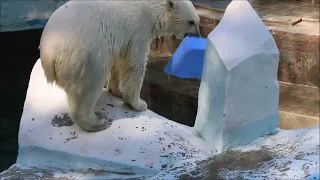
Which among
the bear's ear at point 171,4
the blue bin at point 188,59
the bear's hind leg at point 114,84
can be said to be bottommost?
the blue bin at point 188,59

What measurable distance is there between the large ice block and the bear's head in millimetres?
172

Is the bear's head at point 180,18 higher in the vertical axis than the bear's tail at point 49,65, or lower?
higher

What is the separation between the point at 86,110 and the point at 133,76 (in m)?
0.40

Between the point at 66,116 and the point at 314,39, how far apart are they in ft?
11.5

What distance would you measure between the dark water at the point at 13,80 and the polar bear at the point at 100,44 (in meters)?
3.09

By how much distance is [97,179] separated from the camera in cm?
280

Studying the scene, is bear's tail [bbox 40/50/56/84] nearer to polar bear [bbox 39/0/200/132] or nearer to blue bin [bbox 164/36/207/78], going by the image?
polar bear [bbox 39/0/200/132]

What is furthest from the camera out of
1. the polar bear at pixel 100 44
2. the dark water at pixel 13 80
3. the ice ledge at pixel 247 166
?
the dark water at pixel 13 80

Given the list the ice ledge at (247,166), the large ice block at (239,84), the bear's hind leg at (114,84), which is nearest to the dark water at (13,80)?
the bear's hind leg at (114,84)

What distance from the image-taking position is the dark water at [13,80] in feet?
20.1

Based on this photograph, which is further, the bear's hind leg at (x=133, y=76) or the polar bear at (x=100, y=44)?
the bear's hind leg at (x=133, y=76)

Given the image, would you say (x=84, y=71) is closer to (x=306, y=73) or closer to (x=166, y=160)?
(x=166, y=160)

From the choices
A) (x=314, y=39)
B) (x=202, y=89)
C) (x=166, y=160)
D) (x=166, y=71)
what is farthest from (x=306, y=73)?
(x=166, y=160)

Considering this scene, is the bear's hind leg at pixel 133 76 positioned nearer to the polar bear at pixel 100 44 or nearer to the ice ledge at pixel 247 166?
the polar bear at pixel 100 44
